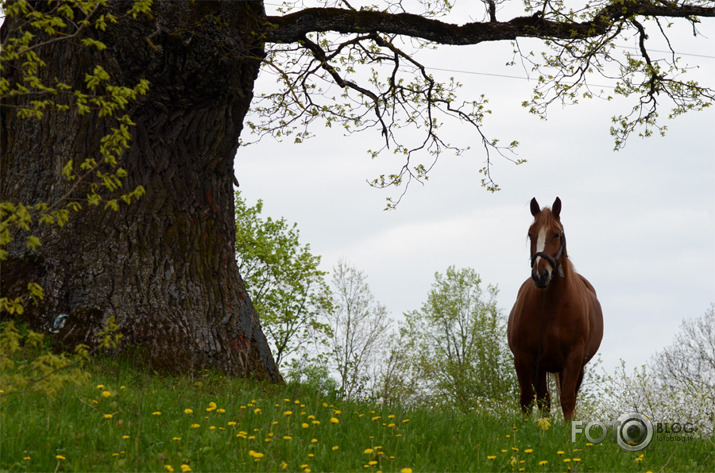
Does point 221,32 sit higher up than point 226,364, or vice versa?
point 221,32

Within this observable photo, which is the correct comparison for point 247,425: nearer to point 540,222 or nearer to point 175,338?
point 175,338

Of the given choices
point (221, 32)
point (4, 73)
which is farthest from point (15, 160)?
point (221, 32)

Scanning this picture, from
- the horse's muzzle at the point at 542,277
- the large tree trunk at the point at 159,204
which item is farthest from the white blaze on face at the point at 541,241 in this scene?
the large tree trunk at the point at 159,204

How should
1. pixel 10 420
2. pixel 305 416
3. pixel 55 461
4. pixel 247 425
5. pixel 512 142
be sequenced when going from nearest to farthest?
pixel 55 461, pixel 10 420, pixel 247 425, pixel 305 416, pixel 512 142

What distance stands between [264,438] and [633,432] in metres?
4.22

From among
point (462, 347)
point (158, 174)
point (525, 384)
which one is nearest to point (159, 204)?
point (158, 174)

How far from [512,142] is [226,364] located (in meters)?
6.73

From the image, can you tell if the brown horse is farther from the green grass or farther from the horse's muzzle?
the green grass

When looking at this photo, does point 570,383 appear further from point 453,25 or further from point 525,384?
point 453,25

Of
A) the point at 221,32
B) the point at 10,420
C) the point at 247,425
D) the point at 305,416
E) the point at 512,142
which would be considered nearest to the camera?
the point at 10,420

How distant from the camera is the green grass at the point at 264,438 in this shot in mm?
5379

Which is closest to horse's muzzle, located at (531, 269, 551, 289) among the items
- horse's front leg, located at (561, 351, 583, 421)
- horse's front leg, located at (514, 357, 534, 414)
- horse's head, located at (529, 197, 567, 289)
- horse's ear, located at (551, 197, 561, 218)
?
horse's head, located at (529, 197, 567, 289)

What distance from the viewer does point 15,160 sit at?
33.1 ft

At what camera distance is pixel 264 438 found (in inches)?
230
